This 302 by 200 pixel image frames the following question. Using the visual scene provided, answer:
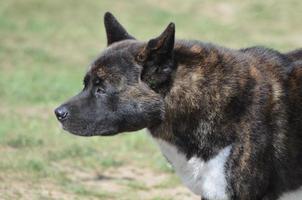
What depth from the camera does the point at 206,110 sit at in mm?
6266

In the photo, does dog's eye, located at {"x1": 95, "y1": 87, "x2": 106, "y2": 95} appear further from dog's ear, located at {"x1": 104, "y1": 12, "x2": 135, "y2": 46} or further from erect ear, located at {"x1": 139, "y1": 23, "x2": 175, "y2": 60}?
dog's ear, located at {"x1": 104, "y1": 12, "x2": 135, "y2": 46}

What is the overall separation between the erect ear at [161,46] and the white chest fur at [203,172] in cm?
70

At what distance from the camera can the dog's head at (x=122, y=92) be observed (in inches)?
248

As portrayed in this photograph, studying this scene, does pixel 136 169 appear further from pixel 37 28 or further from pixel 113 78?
pixel 37 28

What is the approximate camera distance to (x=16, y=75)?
54.7 ft

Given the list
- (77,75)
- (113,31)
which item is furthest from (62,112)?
(77,75)

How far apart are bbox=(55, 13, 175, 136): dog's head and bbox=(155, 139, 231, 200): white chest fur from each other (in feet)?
1.06

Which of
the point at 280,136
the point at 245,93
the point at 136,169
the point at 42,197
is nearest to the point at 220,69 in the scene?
the point at 245,93

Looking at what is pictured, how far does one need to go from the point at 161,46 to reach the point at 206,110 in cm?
61

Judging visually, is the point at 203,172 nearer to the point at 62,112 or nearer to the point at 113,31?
the point at 62,112

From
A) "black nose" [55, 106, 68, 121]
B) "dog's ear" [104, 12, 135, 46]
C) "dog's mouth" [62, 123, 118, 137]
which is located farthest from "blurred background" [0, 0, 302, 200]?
"dog's ear" [104, 12, 135, 46]

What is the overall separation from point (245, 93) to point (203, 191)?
2.72ft

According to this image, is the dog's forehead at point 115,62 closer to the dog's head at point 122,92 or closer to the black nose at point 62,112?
the dog's head at point 122,92

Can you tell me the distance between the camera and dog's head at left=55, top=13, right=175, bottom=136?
6.30m
